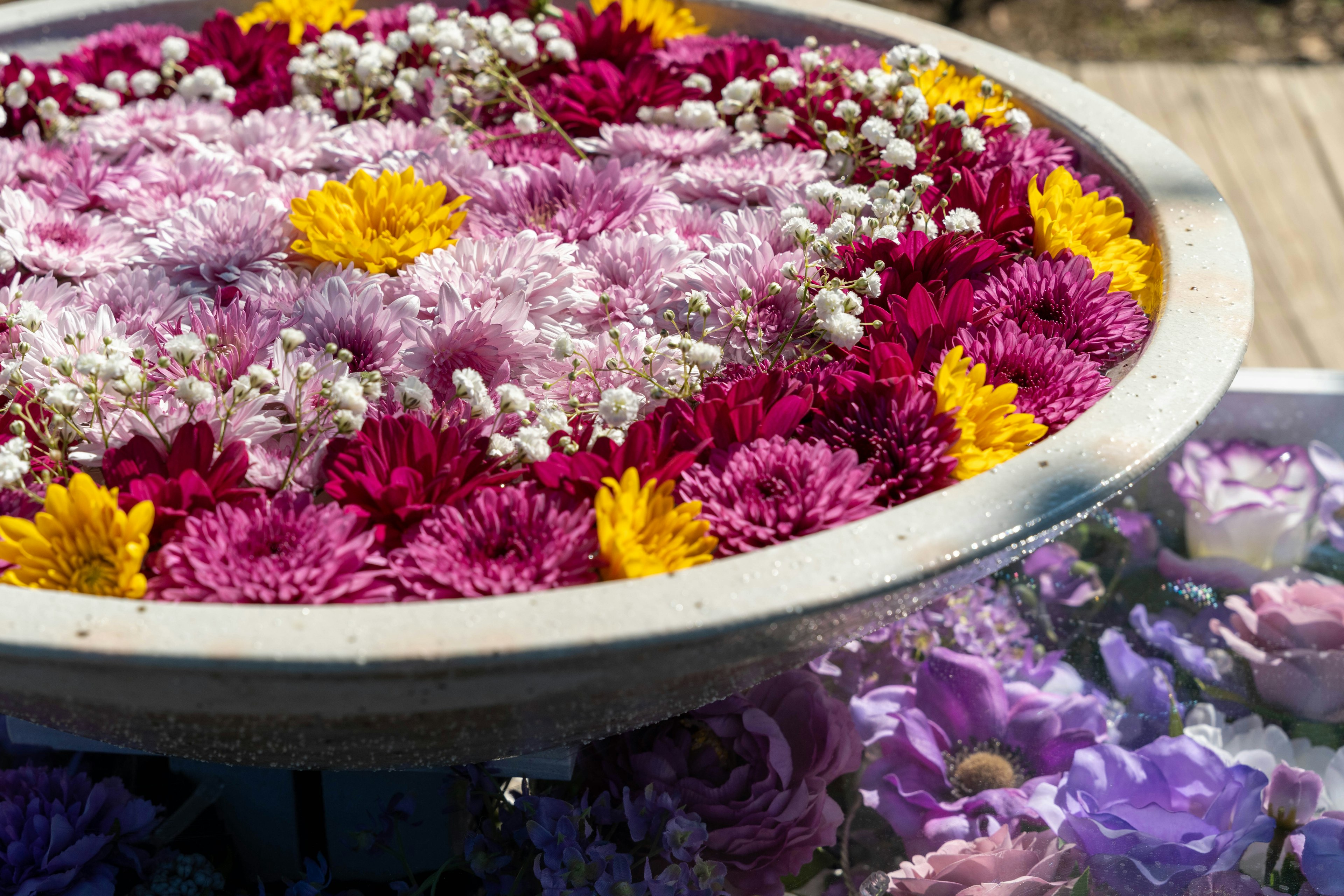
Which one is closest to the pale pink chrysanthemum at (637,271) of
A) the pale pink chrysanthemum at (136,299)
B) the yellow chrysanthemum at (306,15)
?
the pale pink chrysanthemum at (136,299)

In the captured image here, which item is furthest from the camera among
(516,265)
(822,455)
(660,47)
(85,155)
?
(660,47)

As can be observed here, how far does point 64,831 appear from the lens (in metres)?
1.12

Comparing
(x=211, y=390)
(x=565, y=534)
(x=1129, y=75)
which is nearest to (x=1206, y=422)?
(x=565, y=534)

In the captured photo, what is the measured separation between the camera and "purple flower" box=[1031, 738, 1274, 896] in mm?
1149

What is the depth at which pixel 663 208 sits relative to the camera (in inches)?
46.7

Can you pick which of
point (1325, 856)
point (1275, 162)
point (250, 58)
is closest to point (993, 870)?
point (1325, 856)

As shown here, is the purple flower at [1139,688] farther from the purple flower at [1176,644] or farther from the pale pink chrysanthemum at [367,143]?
the pale pink chrysanthemum at [367,143]

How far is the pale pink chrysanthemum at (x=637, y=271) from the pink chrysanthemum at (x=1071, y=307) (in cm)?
28

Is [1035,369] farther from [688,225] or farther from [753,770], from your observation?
[753,770]

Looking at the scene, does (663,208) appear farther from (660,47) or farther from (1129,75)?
(1129,75)

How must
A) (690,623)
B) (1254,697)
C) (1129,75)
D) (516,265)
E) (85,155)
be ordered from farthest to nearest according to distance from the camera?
(1129,75)
(1254,697)
(85,155)
(516,265)
(690,623)

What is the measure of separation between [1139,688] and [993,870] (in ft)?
1.26

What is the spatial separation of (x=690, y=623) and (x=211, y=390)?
0.42 meters

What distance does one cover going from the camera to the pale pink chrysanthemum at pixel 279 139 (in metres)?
1.30
